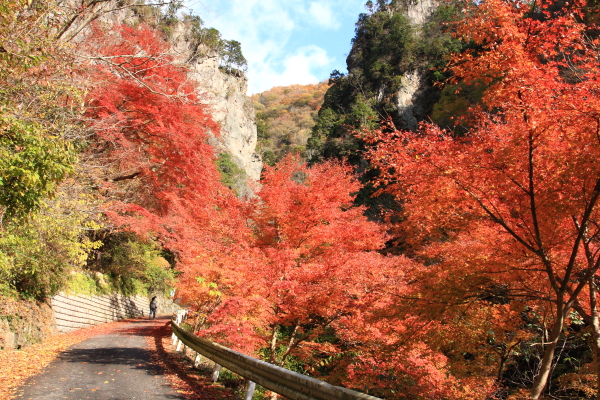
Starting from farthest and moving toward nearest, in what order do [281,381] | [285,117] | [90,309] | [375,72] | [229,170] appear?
[285,117]
[229,170]
[375,72]
[90,309]
[281,381]

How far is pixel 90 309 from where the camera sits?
15.4 metres

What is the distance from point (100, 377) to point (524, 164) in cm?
807

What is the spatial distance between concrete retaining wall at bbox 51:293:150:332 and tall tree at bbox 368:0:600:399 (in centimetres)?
1255

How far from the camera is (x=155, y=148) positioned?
651 inches

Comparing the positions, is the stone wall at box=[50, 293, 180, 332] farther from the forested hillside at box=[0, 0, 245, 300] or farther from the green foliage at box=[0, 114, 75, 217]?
the green foliage at box=[0, 114, 75, 217]

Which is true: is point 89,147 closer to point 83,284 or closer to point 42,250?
point 42,250

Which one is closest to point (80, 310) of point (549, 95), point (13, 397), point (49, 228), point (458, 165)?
point (49, 228)

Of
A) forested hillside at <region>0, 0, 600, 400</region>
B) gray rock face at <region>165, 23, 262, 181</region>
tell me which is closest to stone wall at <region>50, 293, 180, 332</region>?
forested hillside at <region>0, 0, 600, 400</region>

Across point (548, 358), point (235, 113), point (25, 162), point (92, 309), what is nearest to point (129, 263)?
point (92, 309)

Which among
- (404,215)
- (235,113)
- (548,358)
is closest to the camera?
(548,358)

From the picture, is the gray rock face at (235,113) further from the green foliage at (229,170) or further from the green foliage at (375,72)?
the green foliage at (375,72)

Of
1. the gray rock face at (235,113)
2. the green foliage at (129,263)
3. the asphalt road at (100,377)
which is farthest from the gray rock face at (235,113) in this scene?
the asphalt road at (100,377)

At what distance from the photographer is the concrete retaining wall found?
12.4 metres

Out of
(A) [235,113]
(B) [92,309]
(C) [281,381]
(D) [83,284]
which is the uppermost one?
(A) [235,113]
